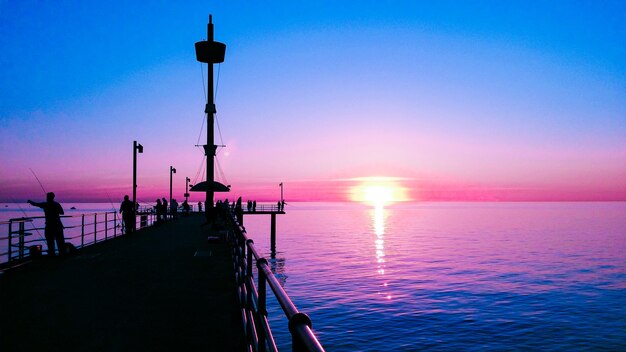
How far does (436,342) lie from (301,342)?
17.1 meters

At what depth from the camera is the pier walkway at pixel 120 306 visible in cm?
617

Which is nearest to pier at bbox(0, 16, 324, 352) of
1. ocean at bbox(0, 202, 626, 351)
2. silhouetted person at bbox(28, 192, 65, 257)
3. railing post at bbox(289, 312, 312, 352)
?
railing post at bbox(289, 312, 312, 352)

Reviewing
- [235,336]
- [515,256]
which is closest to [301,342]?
[235,336]

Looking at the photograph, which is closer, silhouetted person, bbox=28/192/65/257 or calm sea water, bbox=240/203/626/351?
silhouetted person, bbox=28/192/65/257

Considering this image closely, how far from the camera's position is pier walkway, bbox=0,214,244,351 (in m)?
6.17

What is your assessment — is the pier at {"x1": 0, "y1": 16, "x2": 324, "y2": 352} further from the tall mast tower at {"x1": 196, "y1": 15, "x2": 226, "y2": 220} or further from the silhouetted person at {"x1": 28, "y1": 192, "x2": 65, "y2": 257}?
the tall mast tower at {"x1": 196, "y1": 15, "x2": 226, "y2": 220}

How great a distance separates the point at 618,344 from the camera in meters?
18.5

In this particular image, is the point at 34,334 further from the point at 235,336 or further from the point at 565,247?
the point at 565,247

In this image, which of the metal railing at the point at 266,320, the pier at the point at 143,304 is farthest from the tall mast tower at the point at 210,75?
the metal railing at the point at 266,320

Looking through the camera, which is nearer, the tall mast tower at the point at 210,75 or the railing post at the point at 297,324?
the railing post at the point at 297,324

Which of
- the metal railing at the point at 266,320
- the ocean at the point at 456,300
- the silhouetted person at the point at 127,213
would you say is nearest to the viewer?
the metal railing at the point at 266,320

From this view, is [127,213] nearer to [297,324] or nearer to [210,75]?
[210,75]

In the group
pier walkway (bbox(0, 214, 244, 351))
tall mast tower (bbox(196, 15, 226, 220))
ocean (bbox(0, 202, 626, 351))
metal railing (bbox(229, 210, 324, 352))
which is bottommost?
ocean (bbox(0, 202, 626, 351))

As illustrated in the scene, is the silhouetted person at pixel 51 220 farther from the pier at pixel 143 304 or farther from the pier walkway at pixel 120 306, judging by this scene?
the pier walkway at pixel 120 306
